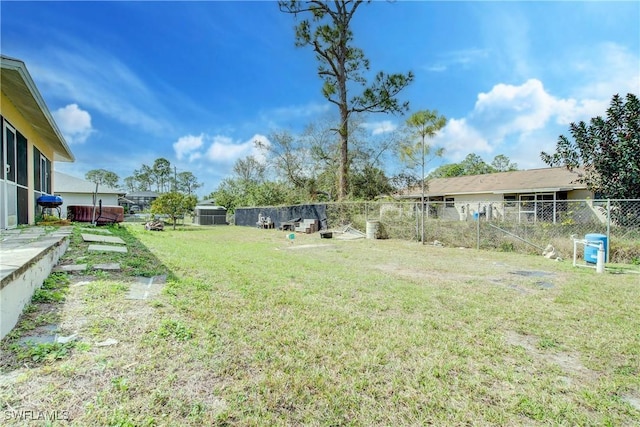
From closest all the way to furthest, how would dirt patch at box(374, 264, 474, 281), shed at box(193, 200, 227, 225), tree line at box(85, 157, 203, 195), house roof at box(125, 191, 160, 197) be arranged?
dirt patch at box(374, 264, 474, 281) → shed at box(193, 200, 227, 225) → house roof at box(125, 191, 160, 197) → tree line at box(85, 157, 203, 195)

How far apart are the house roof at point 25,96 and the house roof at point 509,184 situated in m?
17.8

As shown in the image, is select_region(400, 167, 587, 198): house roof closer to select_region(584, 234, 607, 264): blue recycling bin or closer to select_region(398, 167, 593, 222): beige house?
select_region(398, 167, 593, 222): beige house

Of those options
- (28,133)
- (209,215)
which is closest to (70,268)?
(28,133)

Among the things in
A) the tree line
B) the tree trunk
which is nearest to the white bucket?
the tree trunk

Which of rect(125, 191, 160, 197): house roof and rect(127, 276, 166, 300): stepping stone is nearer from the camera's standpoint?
rect(127, 276, 166, 300): stepping stone

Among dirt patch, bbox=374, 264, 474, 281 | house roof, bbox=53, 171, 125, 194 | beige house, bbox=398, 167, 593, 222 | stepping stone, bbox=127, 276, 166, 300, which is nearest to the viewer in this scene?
stepping stone, bbox=127, 276, 166, 300

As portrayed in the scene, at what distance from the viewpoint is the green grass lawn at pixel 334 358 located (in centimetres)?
180

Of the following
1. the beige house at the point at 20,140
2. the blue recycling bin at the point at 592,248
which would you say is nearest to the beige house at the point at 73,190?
the beige house at the point at 20,140

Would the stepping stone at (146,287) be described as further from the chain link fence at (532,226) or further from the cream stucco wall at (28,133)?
the chain link fence at (532,226)

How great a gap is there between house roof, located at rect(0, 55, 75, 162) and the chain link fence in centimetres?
1053

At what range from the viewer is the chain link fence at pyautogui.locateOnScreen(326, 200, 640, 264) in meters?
7.56

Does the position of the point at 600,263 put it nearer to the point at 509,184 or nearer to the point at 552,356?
the point at 552,356

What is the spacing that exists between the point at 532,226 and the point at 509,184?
1157 cm

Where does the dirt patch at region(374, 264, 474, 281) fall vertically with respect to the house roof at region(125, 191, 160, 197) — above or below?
Result: below
